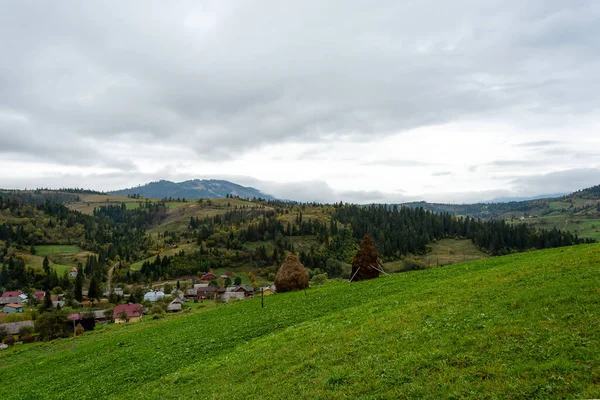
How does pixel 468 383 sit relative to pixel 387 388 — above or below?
above

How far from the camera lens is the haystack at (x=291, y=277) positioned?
46.5 meters

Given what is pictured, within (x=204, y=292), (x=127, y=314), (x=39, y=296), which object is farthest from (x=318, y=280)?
(x=39, y=296)

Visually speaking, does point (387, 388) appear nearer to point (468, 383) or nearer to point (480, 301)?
point (468, 383)

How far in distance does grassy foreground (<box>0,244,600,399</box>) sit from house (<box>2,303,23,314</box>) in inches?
5354

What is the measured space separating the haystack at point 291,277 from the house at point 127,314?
76.2 m

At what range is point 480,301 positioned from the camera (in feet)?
64.6

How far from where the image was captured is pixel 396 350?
50.8 ft

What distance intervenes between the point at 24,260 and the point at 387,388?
815 feet

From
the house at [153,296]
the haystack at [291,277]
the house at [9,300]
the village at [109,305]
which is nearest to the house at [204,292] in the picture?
the village at [109,305]

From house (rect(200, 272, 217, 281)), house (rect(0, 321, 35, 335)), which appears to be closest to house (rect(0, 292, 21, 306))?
house (rect(0, 321, 35, 335))

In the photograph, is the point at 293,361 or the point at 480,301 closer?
the point at 293,361

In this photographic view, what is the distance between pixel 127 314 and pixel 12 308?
6696 centimetres

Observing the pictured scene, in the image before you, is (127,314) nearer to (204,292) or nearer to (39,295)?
(204,292)

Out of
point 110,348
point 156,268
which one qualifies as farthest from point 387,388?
point 156,268
